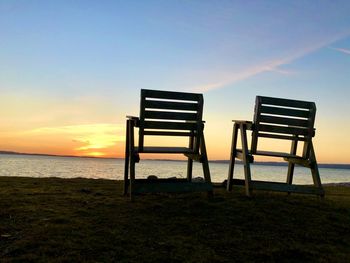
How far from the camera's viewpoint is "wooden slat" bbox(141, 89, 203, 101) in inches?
325

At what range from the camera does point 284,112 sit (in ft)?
30.6

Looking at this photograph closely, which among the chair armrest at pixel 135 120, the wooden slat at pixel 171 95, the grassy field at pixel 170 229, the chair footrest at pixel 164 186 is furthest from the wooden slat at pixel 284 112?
the chair armrest at pixel 135 120

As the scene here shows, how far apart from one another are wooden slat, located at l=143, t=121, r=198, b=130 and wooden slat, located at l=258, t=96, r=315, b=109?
1.84 metres

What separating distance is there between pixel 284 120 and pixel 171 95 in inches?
115

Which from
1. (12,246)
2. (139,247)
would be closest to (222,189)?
(139,247)

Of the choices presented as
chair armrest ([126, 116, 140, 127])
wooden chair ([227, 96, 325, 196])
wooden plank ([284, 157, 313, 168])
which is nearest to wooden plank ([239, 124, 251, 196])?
wooden chair ([227, 96, 325, 196])

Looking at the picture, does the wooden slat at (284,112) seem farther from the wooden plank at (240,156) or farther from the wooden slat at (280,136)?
the wooden plank at (240,156)

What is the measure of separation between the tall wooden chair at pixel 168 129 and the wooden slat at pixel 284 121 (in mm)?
1560

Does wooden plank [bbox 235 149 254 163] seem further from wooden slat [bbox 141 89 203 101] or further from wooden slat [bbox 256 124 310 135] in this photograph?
wooden slat [bbox 141 89 203 101]

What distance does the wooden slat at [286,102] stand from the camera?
30.1 ft

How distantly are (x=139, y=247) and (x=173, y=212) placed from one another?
1.93 m

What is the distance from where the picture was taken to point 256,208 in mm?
7520

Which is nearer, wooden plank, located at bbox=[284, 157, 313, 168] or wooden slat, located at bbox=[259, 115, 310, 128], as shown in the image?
wooden slat, located at bbox=[259, 115, 310, 128]

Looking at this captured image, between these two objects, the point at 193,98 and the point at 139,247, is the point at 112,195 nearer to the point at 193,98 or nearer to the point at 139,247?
the point at 193,98
